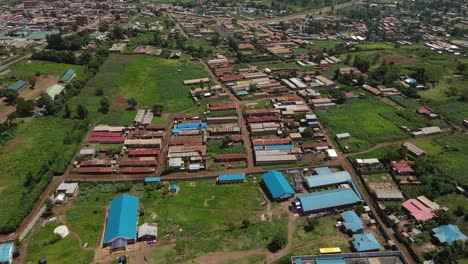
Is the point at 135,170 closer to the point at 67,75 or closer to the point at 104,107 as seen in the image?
the point at 104,107

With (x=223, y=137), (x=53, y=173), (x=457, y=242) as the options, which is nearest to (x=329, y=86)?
(x=223, y=137)

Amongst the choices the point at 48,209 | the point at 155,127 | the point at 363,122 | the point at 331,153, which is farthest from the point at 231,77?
the point at 48,209

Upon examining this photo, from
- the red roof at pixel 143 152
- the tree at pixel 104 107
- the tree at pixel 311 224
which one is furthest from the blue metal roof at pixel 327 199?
the tree at pixel 104 107

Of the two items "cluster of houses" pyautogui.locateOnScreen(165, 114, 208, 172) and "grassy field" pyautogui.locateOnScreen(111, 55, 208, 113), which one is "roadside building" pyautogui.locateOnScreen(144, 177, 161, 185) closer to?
"cluster of houses" pyautogui.locateOnScreen(165, 114, 208, 172)

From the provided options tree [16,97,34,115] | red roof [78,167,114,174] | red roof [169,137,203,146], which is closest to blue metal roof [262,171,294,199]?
red roof [169,137,203,146]

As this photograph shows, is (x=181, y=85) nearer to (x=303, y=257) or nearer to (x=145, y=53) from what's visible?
(x=145, y=53)

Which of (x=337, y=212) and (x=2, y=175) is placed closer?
(x=337, y=212)

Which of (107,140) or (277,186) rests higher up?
(277,186)
